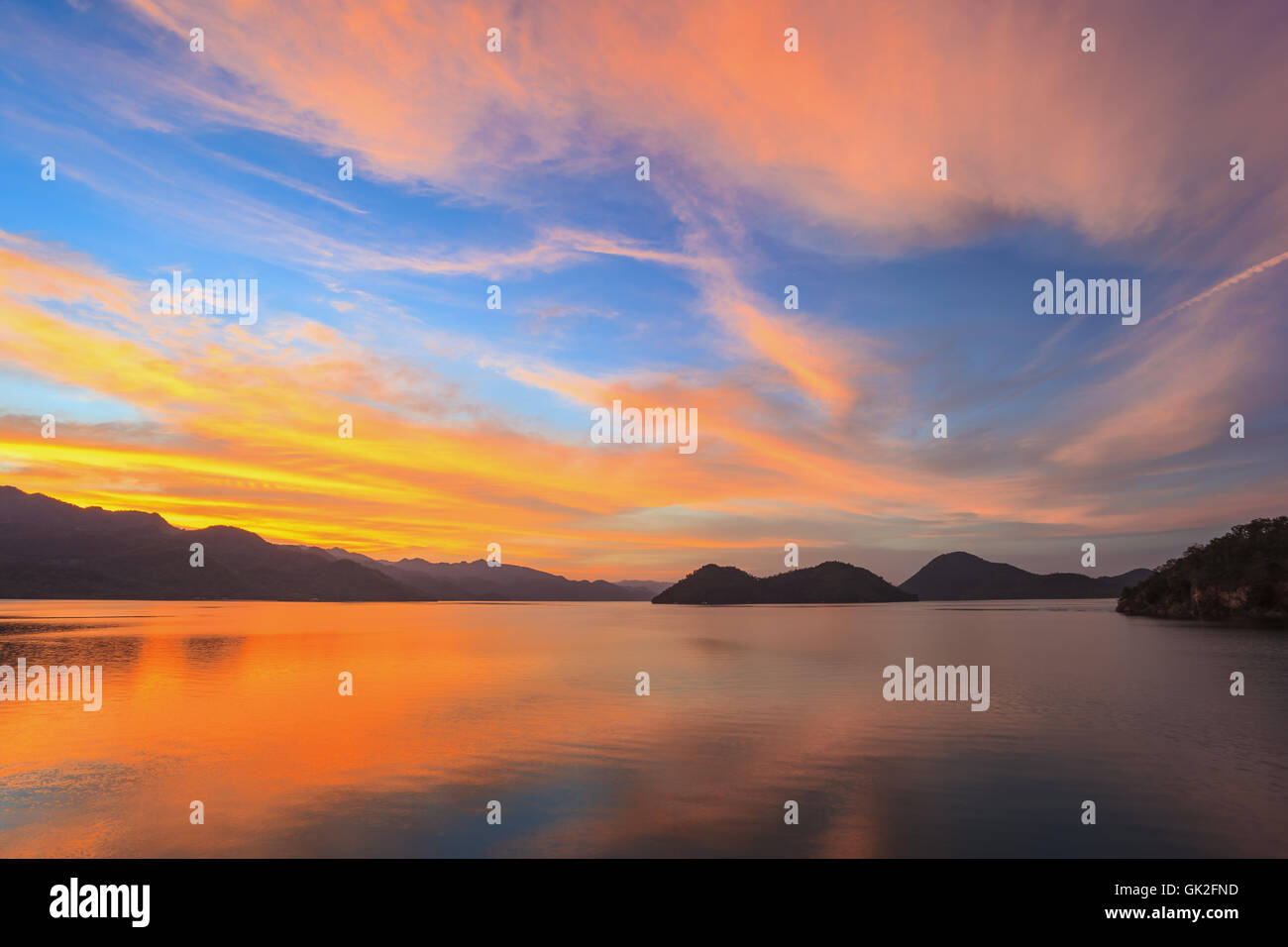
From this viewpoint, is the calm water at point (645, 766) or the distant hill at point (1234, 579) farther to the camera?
the distant hill at point (1234, 579)

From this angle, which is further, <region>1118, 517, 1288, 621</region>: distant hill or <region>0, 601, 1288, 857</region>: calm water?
<region>1118, 517, 1288, 621</region>: distant hill

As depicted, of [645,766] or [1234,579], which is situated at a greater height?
[645,766]

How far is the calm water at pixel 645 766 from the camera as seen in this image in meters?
18.2

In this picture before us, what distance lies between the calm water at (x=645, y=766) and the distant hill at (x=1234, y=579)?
121m

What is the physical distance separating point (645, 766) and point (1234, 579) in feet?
579

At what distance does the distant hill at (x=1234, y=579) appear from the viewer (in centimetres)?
14038

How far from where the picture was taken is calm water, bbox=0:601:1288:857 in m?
18.2

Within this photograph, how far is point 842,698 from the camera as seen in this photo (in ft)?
139

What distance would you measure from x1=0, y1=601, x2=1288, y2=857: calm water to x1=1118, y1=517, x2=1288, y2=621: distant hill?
12118cm

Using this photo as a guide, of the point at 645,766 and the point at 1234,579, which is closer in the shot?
the point at 645,766

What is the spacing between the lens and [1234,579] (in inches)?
5807

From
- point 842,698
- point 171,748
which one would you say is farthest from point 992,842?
point 171,748
